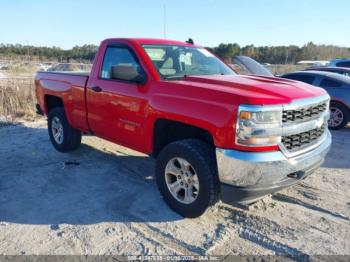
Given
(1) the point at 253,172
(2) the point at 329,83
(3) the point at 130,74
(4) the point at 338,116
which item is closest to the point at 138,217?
(1) the point at 253,172

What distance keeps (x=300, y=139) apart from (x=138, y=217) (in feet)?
6.37

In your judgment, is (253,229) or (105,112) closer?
(253,229)

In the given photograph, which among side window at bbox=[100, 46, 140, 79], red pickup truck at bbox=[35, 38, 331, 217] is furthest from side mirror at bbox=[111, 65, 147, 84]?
side window at bbox=[100, 46, 140, 79]

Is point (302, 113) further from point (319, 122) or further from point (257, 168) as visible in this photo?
point (257, 168)

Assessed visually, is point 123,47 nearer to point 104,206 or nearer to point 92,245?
point 104,206

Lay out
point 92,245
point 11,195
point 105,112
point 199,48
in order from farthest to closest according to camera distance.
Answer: point 199,48, point 105,112, point 11,195, point 92,245

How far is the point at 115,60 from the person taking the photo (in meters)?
4.74

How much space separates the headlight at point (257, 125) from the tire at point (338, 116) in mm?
6032

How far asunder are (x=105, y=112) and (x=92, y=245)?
2.00m

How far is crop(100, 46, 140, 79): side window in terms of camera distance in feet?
14.4

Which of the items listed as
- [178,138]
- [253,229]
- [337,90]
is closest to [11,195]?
[178,138]

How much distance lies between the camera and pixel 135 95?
414 cm

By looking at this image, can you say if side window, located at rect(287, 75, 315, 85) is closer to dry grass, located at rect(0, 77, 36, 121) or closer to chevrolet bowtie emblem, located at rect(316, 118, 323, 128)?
chevrolet bowtie emblem, located at rect(316, 118, 323, 128)

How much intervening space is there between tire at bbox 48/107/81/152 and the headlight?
366cm
